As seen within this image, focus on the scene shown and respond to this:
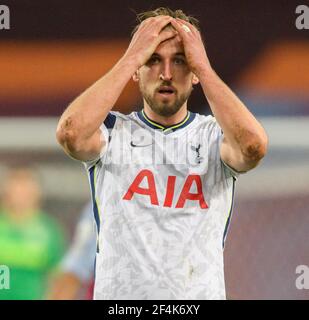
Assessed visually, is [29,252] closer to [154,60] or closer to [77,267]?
[77,267]

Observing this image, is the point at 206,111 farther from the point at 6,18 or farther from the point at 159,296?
the point at 159,296

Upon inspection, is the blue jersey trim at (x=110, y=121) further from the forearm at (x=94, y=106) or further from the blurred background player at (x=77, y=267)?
the blurred background player at (x=77, y=267)

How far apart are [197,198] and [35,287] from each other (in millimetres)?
1137

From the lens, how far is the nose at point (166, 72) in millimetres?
1773

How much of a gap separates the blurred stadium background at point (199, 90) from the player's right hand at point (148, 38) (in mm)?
954

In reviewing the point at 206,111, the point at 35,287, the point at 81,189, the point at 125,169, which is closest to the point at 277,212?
the point at 206,111

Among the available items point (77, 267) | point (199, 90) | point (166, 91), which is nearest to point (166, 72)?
point (166, 91)

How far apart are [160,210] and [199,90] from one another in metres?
1.10

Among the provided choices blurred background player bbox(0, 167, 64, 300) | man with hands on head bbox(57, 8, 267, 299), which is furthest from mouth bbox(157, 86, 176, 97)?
blurred background player bbox(0, 167, 64, 300)

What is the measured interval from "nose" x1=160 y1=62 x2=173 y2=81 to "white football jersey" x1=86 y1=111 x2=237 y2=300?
0.15 meters

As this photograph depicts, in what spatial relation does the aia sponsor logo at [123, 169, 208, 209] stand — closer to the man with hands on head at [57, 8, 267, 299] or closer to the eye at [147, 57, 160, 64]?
the man with hands on head at [57, 8, 267, 299]

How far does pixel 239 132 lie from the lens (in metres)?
1.69

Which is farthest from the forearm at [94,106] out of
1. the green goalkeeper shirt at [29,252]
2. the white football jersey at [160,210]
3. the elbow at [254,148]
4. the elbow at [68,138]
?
the green goalkeeper shirt at [29,252]

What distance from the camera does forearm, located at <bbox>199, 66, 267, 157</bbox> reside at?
1686mm
